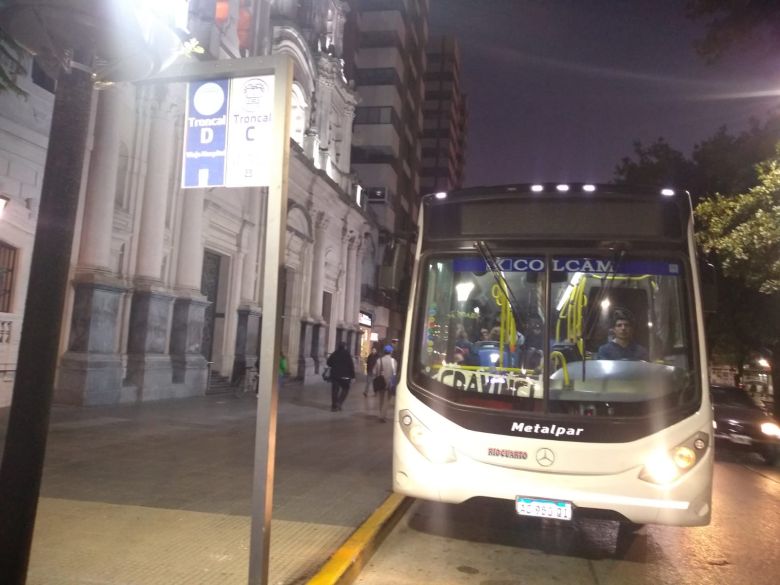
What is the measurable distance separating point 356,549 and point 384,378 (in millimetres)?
9111

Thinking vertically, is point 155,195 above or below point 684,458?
above

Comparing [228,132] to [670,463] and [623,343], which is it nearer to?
[623,343]

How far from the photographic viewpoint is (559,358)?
217 inches

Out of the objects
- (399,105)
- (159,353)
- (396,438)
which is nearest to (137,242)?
(159,353)

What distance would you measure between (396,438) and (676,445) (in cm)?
231

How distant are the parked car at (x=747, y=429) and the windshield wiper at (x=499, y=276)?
7.98 m

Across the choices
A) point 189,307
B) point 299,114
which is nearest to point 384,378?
point 189,307

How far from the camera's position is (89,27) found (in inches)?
134

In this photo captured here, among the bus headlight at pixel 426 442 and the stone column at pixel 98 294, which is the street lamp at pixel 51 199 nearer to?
the bus headlight at pixel 426 442

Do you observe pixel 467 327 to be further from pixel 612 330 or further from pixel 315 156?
pixel 315 156

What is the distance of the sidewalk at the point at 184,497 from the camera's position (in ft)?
15.0

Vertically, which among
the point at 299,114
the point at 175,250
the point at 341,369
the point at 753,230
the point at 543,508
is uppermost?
the point at 299,114

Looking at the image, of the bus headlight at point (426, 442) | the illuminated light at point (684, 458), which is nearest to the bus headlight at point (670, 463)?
the illuminated light at point (684, 458)

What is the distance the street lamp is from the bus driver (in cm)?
416
